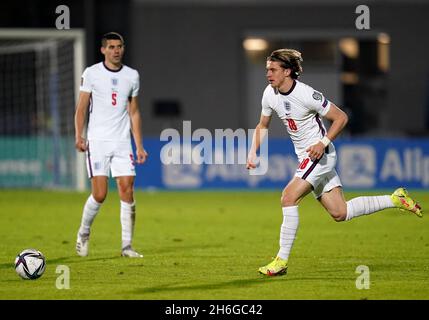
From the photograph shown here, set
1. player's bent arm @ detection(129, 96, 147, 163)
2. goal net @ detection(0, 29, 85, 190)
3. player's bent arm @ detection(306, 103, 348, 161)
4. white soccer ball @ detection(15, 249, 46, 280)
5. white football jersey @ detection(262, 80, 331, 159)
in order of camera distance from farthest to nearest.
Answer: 1. goal net @ detection(0, 29, 85, 190)
2. player's bent arm @ detection(129, 96, 147, 163)
3. white football jersey @ detection(262, 80, 331, 159)
4. player's bent arm @ detection(306, 103, 348, 161)
5. white soccer ball @ detection(15, 249, 46, 280)

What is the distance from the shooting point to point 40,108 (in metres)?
26.4

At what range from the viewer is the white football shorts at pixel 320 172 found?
1023cm

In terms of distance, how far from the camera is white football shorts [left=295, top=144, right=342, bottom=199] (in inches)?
403

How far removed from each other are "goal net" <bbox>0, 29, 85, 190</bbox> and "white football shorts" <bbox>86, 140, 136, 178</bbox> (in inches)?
453

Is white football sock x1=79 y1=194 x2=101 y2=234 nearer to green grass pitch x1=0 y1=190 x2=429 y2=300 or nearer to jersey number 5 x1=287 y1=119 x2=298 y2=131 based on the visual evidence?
green grass pitch x1=0 y1=190 x2=429 y2=300

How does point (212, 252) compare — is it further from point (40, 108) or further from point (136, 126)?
point (40, 108)

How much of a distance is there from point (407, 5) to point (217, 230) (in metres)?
21.3

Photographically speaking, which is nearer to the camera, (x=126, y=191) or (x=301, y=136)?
(x=301, y=136)

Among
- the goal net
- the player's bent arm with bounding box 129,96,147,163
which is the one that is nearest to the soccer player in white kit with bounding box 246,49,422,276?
the player's bent arm with bounding box 129,96,147,163

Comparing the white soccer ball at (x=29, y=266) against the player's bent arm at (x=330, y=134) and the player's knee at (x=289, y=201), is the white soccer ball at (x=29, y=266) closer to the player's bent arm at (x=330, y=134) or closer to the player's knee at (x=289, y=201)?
the player's knee at (x=289, y=201)

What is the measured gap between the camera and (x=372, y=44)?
116 feet

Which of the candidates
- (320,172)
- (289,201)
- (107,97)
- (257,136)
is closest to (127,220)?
(107,97)

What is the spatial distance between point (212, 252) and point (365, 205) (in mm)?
2587
